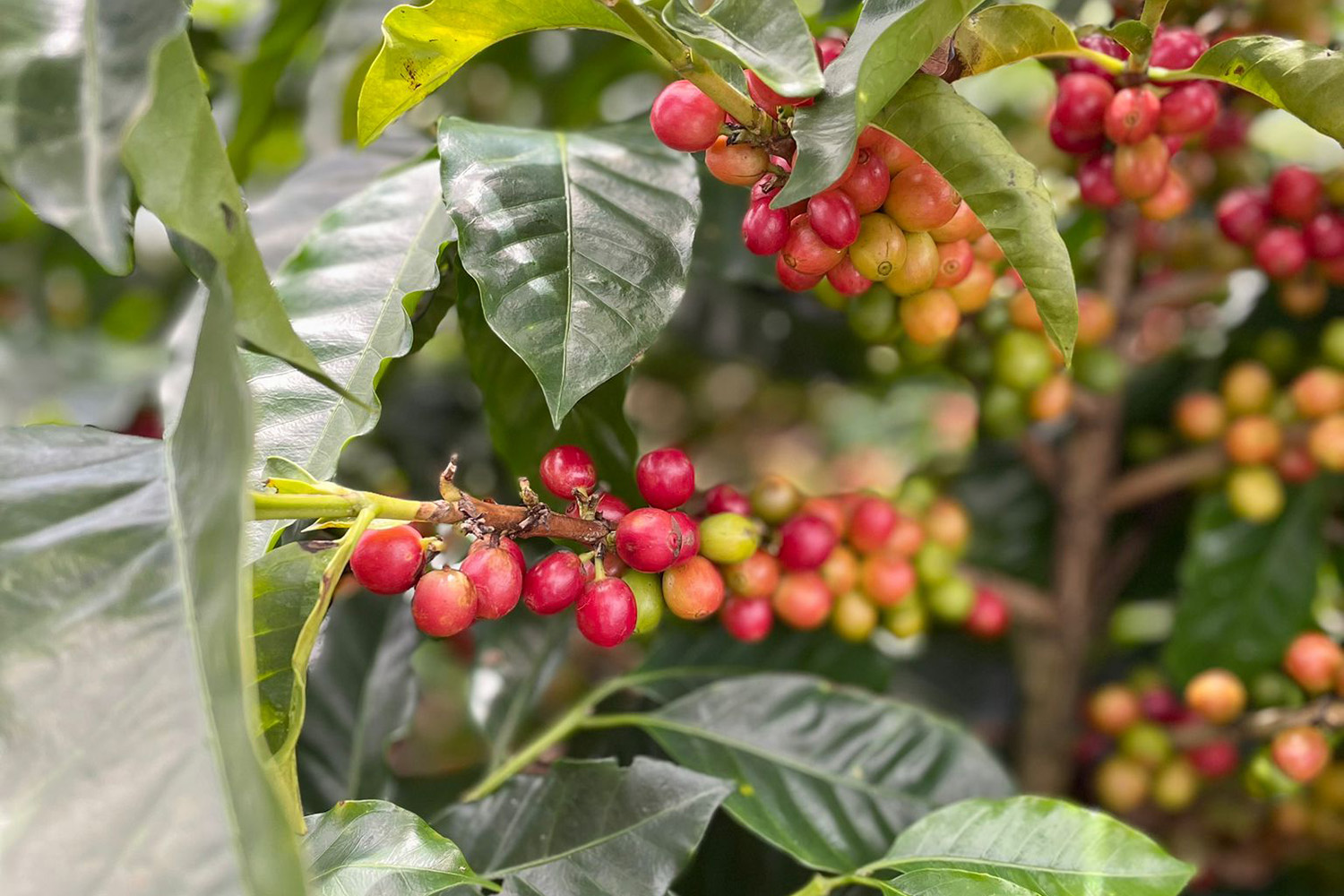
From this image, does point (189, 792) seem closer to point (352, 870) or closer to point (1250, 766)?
point (352, 870)

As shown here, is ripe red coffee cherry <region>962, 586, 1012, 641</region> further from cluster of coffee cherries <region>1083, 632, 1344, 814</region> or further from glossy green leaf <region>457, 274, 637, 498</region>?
glossy green leaf <region>457, 274, 637, 498</region>

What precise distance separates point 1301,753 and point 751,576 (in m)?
0.52

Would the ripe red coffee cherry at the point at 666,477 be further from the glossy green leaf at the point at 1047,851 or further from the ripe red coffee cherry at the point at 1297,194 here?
the ripe red coffee cherry at the point at 1297,194

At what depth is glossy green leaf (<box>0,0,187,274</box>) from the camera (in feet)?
1.25

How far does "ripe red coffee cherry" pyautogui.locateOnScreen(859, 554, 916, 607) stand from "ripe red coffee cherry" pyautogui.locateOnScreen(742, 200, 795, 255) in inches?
18.6

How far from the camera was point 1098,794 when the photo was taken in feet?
3.72

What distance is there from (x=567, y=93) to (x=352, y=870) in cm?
96

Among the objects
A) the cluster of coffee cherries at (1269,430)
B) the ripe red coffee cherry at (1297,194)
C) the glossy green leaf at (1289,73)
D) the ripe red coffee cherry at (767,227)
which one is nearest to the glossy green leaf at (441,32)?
the ripe red coffee cherry at (767,227)

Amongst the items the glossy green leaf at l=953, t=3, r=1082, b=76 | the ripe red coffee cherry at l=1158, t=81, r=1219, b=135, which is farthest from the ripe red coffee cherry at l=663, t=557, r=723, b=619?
the ripe red coffee cherry at l=1158, t=81, r=1219, b=135

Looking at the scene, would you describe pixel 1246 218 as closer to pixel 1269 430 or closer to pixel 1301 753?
pixel 1269 430

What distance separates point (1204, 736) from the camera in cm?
105

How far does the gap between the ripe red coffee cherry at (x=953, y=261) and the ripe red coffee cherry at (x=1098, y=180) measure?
151mm

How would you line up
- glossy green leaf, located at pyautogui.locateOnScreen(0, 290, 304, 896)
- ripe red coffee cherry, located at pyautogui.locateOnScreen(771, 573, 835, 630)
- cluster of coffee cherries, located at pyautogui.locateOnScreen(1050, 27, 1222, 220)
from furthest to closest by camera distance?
ripe red coffee cherry, located at pyautogui.locateOnScreen(771, 573, 835, 630) → cluster of coffee cherries, located at pyautogui.locateOnScreen(1050, 27, 1222, 220) → glossy green leaf, located at pyautogui.locateOnScreen(0, 290, 304, 896)

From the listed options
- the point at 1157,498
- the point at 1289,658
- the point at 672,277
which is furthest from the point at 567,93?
the point at 1289,658
